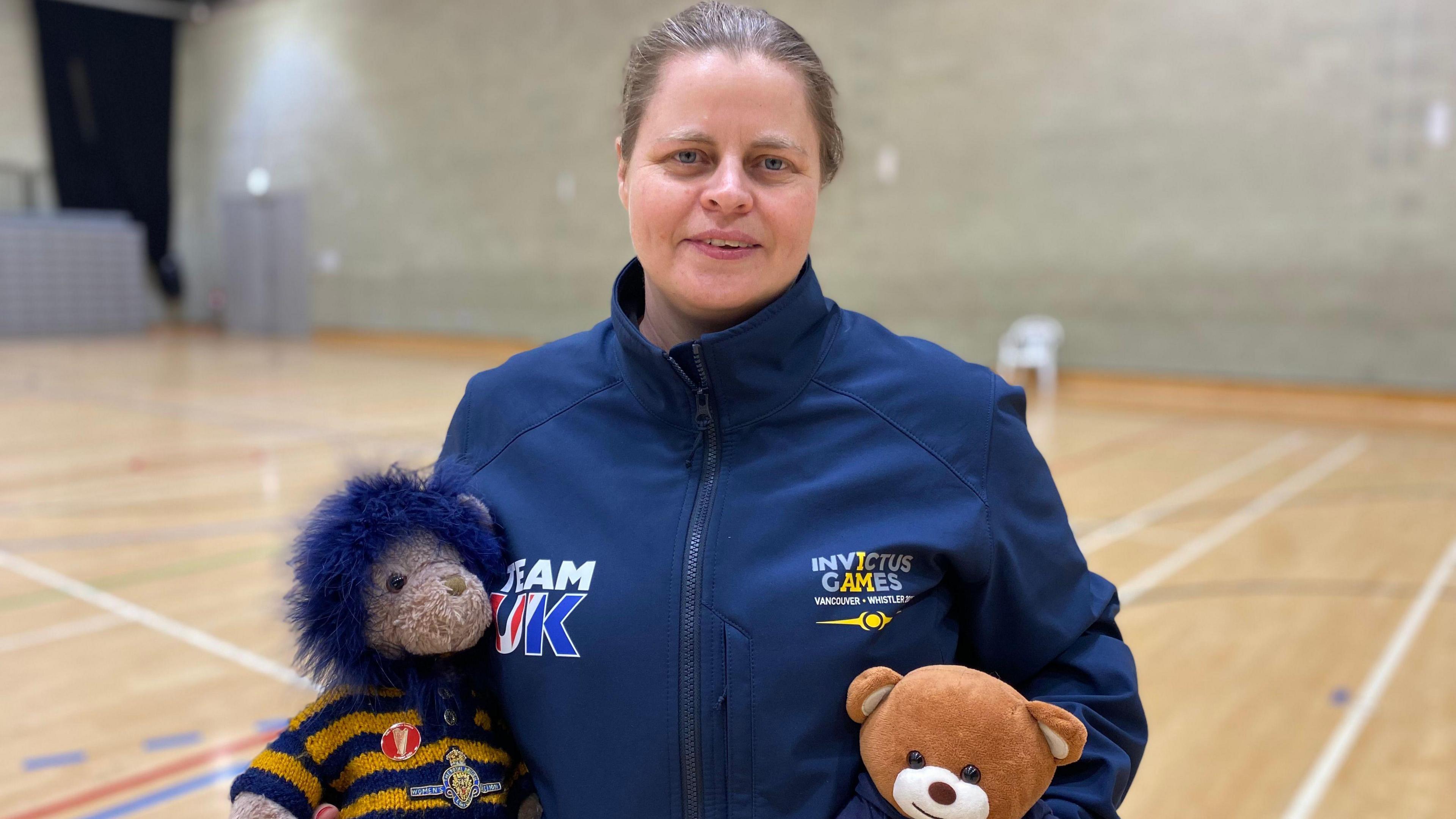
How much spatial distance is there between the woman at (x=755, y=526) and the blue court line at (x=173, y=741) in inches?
77.0

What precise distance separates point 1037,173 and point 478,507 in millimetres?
9435

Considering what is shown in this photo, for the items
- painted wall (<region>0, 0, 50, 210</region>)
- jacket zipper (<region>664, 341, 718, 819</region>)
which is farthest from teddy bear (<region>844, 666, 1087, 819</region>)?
painted wall (<region>0, 0, 50, 210</region>)

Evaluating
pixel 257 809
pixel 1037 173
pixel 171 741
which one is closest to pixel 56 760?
pixel 171 741

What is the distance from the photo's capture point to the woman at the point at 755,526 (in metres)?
0.97

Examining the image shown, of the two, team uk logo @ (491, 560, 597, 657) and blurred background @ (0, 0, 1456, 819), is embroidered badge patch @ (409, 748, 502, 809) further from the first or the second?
blurred background @ (0, 0, 1456, 819)

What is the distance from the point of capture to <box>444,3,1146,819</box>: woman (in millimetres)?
968

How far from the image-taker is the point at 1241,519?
16.4 ft

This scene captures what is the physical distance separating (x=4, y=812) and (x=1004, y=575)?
230 centimetres

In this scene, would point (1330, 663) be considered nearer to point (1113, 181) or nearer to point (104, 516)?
point (104, 516)

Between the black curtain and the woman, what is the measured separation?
19697 mm

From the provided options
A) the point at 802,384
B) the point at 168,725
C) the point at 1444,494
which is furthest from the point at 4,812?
the point at 1444,494

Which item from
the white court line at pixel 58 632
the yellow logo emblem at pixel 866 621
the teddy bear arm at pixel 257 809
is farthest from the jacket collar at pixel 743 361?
the white court line at pixel 58 632

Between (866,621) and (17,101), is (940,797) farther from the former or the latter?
(17,101)

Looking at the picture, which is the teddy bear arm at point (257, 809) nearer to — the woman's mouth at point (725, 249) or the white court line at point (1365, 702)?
the woman's mouth at point (725, 249)
